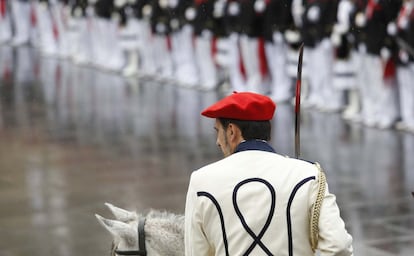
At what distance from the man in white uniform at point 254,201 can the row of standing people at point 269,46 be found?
30.4 ft

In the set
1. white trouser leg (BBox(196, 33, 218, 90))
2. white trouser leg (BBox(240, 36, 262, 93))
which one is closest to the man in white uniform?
white trouser leg (BBox(240, 36, 262, 93))

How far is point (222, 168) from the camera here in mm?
3520

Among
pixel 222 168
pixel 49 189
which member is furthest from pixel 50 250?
pixel 222 168

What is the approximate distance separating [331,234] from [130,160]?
828 cm

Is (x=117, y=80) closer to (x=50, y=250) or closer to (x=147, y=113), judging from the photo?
(x=147, y=113)

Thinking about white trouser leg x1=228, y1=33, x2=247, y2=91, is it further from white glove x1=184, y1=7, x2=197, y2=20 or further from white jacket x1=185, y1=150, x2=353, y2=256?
white jacket x1=185, y1=150, x2=353, y2=256

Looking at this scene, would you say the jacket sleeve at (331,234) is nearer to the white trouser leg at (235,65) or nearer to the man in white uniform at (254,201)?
the man in white uniform at (254,201)

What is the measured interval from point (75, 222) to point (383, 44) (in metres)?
5.53

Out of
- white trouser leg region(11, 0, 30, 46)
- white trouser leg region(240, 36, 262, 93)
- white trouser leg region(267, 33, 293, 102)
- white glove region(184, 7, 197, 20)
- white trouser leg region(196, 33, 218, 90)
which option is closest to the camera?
white trouser leg region(267, 33, 293, 102)

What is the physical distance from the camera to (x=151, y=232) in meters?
3.66

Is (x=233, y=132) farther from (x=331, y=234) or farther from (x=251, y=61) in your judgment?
(x=251, y=61)

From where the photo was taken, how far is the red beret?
138 inches

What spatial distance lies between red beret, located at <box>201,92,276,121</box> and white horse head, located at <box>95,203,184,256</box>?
0.42 m

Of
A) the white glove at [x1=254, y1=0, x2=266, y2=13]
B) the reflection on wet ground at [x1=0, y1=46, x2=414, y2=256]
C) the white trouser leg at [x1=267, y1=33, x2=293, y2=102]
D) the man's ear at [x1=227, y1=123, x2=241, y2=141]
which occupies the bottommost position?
the reflection on wet ground at [x1=0, y1=46, x2=414, y2=256]
